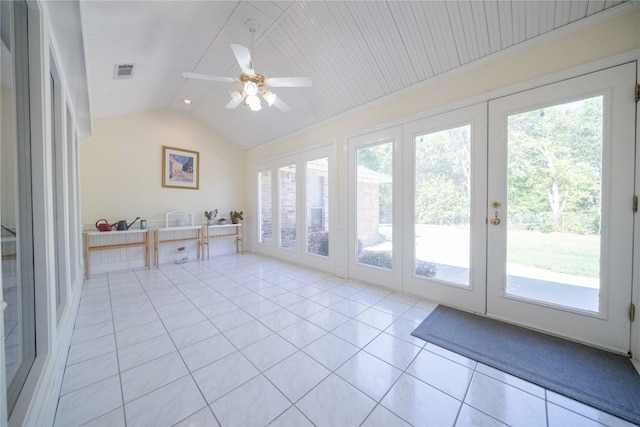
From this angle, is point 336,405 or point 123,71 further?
point 123,71

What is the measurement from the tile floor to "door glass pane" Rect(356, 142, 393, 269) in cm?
75

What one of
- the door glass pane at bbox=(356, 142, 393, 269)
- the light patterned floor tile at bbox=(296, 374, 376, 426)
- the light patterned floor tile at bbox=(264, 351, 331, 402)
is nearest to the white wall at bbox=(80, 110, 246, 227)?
the door glass pane at bbox=(356, 142, 393, 269)

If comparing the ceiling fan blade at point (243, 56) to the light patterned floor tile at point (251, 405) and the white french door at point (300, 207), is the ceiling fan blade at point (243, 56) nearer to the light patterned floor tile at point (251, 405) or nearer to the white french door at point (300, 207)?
the white french door at point (300, 207)

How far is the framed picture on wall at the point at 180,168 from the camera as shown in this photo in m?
4.91

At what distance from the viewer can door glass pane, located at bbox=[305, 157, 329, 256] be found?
4176 millimetres

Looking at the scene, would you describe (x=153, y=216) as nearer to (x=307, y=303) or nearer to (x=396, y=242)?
(x=307, y=303)

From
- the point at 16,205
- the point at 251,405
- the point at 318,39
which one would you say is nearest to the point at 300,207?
the point at 318,39

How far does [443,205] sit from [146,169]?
5.30 meters

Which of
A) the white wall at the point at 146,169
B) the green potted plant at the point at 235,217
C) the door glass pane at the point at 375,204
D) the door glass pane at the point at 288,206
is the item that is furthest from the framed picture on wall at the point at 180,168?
the door glass pane at the point at 375,204

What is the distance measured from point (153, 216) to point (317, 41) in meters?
4.42

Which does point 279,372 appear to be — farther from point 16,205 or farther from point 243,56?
point 243,56

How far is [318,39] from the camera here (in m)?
2.75

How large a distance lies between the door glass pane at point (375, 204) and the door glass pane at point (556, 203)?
1.32 metres

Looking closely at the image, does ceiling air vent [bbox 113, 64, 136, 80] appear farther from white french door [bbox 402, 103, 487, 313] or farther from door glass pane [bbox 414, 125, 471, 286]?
door glass pane [bbox 414, 125, 471, 286]
